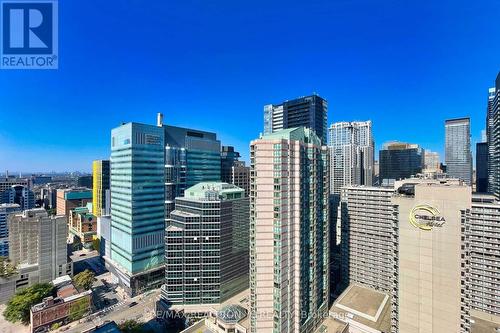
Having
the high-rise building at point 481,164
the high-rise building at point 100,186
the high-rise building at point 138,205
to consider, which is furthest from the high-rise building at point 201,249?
the high-rise building at point 481,164

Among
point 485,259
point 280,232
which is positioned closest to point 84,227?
point 280,232

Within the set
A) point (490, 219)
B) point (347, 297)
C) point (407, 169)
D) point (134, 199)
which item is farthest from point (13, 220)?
point (407, 169)

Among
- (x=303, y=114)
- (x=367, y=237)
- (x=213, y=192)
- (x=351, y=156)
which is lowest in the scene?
(x=367, y=237)

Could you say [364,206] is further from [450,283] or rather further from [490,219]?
[450,283]

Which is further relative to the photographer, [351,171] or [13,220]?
[351,171]

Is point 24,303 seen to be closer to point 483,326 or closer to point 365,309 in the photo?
point 365,309

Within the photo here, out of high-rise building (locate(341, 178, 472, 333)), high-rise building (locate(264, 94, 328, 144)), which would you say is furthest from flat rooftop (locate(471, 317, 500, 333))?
high-rise building (locate(264, 94, 328, 144))
